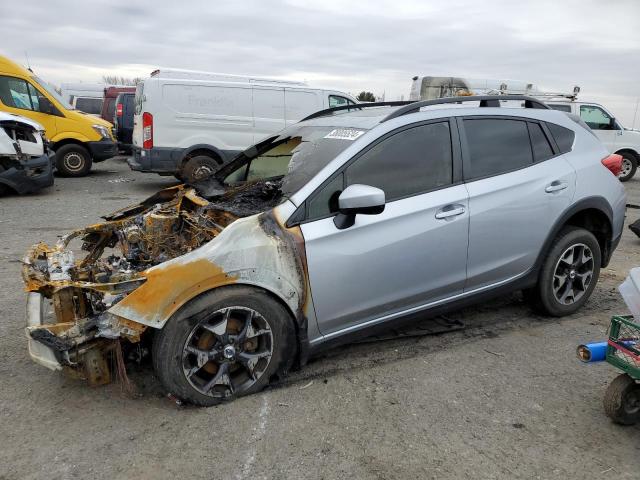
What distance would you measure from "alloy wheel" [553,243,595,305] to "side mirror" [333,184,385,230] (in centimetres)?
195

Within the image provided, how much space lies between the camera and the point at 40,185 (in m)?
9.73

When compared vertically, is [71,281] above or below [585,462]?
above

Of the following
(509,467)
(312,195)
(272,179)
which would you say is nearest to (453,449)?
(509,467)

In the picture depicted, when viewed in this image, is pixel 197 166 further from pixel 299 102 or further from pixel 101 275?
pixel 101 275

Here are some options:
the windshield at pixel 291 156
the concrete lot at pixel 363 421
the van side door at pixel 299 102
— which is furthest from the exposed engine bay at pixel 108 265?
the van side door at pixel 299 102

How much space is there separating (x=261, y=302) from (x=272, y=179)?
1.12 meters

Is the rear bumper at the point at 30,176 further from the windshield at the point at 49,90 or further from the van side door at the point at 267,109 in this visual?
the van side door at the point at 267,109

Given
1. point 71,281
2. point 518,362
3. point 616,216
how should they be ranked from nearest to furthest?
point 71,281
point 518,362
point 616,216

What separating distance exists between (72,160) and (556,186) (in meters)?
11.7

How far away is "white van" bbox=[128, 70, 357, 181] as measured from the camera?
10.1m

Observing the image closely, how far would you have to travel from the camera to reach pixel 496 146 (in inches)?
149

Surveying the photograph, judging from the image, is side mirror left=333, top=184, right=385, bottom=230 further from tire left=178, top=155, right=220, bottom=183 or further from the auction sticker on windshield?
tire left=178, top=155, right=220, bottom=183

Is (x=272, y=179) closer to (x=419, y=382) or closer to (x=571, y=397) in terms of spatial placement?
(x=419, y=382)

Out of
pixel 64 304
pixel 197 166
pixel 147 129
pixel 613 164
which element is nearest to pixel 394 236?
pixel 64 304
